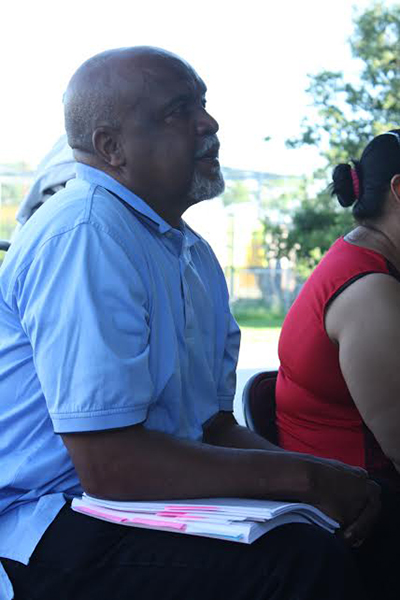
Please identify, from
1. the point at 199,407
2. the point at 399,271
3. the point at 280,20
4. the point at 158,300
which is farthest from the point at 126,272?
the point at 280,20

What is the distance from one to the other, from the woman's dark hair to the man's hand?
0.83 metres

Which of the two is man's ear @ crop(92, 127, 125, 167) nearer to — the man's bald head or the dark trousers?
the man's bald head

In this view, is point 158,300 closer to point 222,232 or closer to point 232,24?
point 222,232

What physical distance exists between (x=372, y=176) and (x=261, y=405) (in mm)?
659

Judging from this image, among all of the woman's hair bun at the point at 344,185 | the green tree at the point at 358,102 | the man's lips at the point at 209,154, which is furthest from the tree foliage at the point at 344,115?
the man's lips at the point at 209,154

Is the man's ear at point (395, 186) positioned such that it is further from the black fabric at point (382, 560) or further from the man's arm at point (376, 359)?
the black fabric at point (382, 560)

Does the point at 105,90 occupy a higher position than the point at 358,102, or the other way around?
the point at 105,90

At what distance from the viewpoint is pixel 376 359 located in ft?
5.48

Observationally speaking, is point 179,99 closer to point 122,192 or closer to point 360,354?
point 122,192

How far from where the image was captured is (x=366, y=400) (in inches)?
67.0

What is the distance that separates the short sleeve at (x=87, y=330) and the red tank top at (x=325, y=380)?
67 centimetres

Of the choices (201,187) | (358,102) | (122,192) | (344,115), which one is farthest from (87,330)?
(358,102)

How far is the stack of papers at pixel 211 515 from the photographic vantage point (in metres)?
1.14

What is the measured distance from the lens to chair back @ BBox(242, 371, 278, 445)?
2.04m
